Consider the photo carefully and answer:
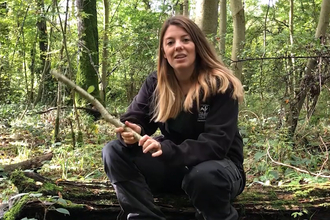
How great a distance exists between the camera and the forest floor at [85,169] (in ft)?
7.36

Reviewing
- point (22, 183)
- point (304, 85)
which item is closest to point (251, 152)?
point (304, 85)

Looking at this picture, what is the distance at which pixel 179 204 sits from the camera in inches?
88.0

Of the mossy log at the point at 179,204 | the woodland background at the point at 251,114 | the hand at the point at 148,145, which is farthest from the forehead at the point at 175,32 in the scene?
the mossy log at the point at 179,204

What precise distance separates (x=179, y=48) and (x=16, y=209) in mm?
1428

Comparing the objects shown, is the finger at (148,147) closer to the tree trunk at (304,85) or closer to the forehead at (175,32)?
the forehead at (175,32)

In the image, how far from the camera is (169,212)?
222cm

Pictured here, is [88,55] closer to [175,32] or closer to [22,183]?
[22,183]

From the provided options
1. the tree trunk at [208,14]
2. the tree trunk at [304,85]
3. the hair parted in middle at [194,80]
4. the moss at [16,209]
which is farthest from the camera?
the tree trunk at [208,14]

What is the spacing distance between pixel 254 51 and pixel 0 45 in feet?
25.1

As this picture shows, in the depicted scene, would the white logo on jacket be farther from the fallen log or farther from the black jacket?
the fallen log

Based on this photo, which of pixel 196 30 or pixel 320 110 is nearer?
pixel 196 30

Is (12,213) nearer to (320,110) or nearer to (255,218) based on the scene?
(255,218)

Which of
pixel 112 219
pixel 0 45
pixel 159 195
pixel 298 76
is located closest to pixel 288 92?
pixel 298 76

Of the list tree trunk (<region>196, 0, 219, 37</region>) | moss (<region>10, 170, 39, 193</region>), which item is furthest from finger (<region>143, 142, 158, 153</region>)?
tree trunk (<region>196, 0, 219, 37</region>)
